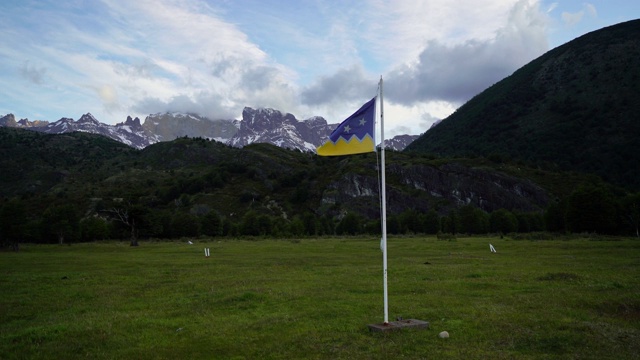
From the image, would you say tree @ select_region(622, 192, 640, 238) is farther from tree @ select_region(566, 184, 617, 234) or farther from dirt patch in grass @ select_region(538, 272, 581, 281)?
dirt patch in grass @ select_region(538, 272, 581, 281)

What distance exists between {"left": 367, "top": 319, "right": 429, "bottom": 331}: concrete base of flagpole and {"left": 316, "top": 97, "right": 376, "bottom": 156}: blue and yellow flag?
6535 millimetres

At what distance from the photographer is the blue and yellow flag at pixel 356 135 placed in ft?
60.0

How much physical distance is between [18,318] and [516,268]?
112 feet

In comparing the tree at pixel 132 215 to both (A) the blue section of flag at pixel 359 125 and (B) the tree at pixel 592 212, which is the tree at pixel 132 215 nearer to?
(A) the blue section of flag at pixel 359 125

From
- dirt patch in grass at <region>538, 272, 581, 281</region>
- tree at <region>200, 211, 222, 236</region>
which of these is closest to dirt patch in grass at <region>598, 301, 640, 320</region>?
dirt patch in grass at <region>538, 272, 581, 281</region>

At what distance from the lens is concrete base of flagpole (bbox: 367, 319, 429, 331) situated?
16.1 meters

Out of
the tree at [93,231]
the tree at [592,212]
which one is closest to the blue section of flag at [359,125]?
the tree at [592,212]

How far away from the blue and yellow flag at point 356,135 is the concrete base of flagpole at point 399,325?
6535 millimetres

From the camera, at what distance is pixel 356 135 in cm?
1866

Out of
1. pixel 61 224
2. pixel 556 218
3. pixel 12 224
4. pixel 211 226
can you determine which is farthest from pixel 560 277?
pixel 211 226

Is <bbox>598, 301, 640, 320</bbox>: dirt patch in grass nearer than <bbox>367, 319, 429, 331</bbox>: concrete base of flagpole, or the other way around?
<bbox>367, 319, 429, 331</bbox>: concrete base of flagpole

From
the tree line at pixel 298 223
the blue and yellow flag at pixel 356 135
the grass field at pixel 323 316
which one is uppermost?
the blue and yellow flag at pixel 356 135

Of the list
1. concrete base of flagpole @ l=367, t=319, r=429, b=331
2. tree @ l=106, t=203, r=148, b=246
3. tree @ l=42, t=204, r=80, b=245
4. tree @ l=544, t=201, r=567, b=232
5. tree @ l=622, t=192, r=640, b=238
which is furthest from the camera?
tree @ l=544, t=201, r=567, b=232

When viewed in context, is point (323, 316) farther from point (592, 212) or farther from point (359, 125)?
point (592, 212)
